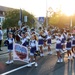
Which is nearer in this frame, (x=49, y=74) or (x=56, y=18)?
(x=49, y=74)

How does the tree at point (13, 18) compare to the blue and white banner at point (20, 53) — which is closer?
the blue and white banner at point (20, 53)

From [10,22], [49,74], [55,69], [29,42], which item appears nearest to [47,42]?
[29,42]

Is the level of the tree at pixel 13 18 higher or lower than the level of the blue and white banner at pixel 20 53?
higher

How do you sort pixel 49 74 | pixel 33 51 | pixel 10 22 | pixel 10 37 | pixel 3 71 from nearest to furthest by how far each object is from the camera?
pixel 49 74 < pixel 3 71 < pixel 33 51 < pixel 10 37 < pixel 10 22

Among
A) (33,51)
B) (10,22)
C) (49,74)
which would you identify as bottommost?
(49,74)

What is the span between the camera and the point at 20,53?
1252cm

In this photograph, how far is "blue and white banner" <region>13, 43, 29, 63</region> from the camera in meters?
12.3

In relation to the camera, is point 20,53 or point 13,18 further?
point 13,18

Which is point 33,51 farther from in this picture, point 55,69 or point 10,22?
point 10,22

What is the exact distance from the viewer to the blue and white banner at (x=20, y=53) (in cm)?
1234

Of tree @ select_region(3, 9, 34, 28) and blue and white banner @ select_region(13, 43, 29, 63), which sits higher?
tree @ select_region(3, 9, 34, 28)

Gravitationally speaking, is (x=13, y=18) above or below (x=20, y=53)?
above

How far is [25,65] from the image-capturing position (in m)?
12.4

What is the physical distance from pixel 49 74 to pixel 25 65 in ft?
8.17
